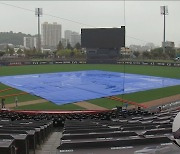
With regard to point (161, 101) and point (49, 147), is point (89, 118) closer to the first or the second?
point (49, 147)

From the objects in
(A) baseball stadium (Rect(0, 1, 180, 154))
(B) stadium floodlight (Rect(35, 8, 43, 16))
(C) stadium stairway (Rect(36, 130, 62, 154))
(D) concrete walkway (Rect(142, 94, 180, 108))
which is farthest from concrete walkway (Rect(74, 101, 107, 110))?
(B) stadium floodlight (Rect(35, 8, 43, 16))

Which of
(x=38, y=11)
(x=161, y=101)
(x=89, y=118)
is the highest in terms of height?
(x=38, y=11)

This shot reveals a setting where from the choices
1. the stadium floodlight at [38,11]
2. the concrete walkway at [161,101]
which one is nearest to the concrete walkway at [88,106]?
the concrete walkway at [161,101]

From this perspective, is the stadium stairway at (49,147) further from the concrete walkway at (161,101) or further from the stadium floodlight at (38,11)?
the stadium floodlight at (38,11)

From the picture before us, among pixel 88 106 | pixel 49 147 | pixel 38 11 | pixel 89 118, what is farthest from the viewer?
pixel 38 11

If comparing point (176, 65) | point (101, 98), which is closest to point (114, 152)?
point (101, 98)

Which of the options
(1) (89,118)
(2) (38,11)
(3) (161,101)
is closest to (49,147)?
(1) (89,118)

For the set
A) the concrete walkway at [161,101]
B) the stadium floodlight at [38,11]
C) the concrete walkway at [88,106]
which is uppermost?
the stadium floodlight at [38,11]

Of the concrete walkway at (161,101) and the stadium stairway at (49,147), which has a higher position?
the stadium stairway at (49,147)

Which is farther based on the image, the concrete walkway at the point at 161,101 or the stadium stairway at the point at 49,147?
the concrete walkway at the point at 161,101

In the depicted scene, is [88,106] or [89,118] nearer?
[89,118]

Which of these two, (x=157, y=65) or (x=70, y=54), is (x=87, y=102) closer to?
(x=157, y=65)

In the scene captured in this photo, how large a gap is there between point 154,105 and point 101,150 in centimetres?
2474

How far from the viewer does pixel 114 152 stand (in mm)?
4141
